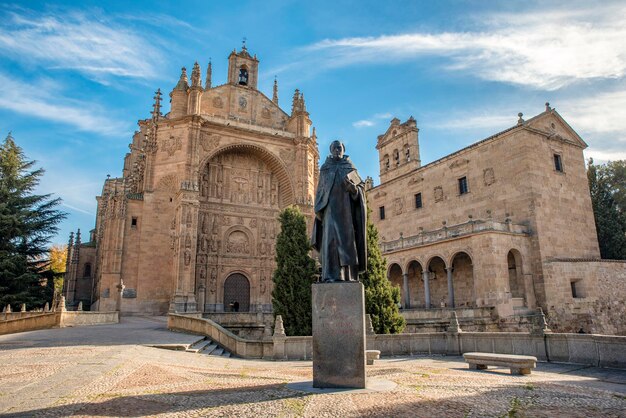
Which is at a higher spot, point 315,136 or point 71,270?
point 315,136

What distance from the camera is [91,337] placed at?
48.2 feet

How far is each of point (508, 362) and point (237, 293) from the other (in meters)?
24.6

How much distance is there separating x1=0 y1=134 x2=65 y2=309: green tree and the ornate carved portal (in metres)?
12.8

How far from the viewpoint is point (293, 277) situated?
19.2 m

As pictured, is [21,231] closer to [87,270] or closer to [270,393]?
[87,270]

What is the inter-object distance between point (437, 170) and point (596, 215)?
1285 centimetres

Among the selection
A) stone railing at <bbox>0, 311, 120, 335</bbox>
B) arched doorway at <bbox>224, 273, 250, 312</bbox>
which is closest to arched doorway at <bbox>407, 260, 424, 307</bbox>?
arched doorway at <bbox>224, 273, 250, 312</bbox>

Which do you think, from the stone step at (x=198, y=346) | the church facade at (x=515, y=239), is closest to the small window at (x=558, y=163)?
the church facade at (x=515, y=239)

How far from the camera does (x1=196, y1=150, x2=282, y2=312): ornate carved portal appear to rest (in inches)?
1173

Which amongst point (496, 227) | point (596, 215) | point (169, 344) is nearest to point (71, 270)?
point (169, 344)

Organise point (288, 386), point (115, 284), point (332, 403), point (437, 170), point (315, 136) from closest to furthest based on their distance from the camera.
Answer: point (332, 403)
point (288, 386)
point (115, 284)
point (437, 170)
point (315, 136)

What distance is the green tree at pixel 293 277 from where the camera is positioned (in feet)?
60.2

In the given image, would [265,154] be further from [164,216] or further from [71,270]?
[71,270]

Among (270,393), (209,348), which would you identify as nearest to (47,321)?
(209,348)
